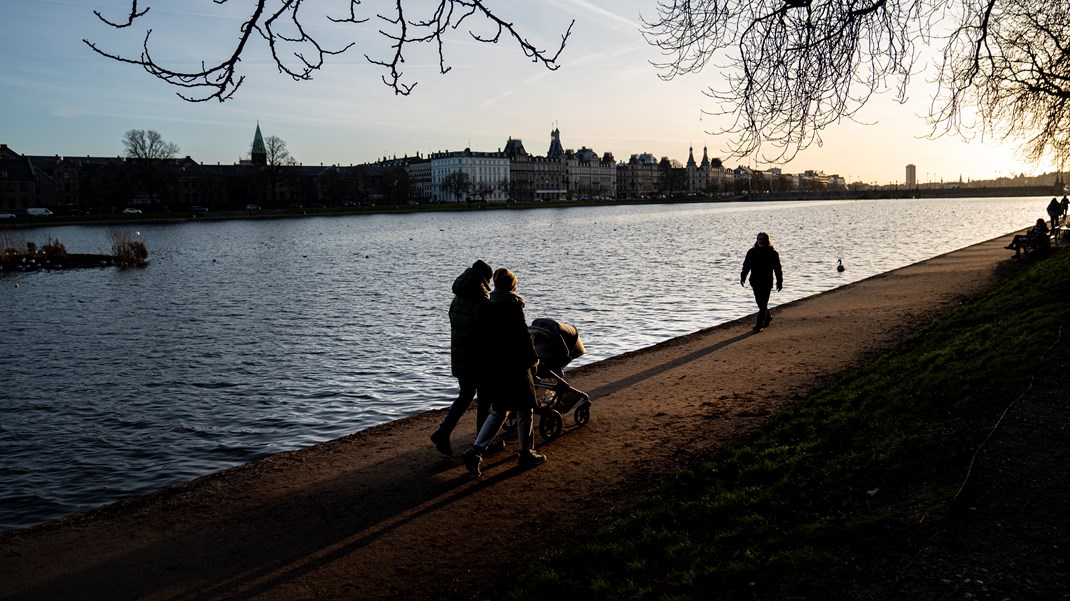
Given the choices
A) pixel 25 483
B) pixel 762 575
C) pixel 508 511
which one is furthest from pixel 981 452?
pixel 25 483

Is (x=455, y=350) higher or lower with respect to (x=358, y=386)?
higher

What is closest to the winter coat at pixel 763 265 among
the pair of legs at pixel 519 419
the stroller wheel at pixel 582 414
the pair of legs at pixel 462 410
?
the stroller wheel at pixel 582 414

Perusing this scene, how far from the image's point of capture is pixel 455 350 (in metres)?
7.99

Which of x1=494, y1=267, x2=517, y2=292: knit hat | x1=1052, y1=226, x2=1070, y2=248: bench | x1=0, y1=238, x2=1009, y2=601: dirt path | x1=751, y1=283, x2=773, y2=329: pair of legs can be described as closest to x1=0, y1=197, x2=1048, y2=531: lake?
x1=0, y1=238, x2=1009, y2=601: dirt path

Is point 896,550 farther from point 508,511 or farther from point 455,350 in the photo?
point 455,350

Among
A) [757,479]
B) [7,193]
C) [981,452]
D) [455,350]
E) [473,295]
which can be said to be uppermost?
[7,193]

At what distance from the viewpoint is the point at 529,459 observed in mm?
8234

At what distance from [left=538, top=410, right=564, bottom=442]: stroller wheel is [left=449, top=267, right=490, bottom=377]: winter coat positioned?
1.56 metres

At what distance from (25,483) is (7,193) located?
13361 cm

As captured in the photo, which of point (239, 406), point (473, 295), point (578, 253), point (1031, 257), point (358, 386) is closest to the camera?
point (473, 295)

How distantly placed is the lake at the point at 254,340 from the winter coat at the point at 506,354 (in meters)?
4.59

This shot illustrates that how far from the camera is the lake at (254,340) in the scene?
1110 cm

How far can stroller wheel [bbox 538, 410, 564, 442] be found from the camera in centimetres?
912

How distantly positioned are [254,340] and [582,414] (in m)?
13.0
